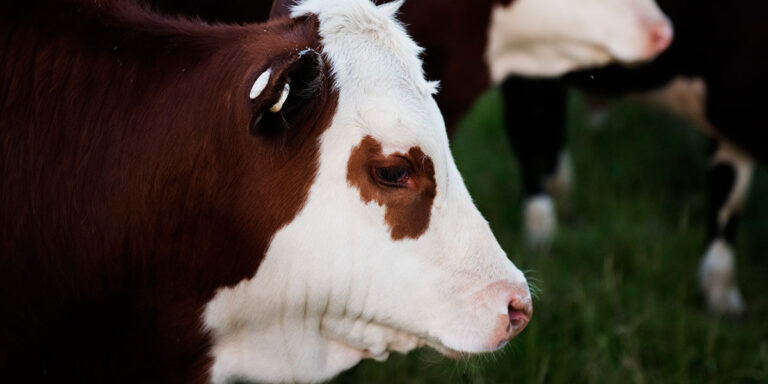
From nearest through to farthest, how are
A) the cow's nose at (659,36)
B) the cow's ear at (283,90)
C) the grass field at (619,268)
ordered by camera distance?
the cow's ear at (283,90) → the grass field at (619,268) → the cow's nose at (659,36)

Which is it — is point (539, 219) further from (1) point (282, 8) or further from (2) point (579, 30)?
(1) point (282, 8)

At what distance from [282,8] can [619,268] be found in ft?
9.59

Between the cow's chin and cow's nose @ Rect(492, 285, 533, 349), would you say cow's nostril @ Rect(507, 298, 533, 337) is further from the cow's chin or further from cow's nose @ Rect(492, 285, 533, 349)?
the cow's chin

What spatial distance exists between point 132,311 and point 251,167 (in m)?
0.51

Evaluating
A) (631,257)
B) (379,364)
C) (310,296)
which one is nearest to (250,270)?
(310,296)

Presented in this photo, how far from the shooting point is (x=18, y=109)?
7.47 ft

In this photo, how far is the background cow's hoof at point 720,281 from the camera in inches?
187

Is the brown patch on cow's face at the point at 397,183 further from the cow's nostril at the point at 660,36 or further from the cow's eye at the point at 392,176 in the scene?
the cow's nostril at the point at 660,36

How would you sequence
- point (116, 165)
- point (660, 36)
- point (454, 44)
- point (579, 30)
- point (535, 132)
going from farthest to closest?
point (535, 132) < point (579, 30) < point (660, 36) < point (454, 44) < point (116, 165)

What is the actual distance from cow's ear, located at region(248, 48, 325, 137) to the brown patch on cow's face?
0.19m

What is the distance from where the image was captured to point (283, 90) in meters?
2.12

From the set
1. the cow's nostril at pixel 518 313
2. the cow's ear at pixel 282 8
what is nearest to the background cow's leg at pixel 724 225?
the cow's nostril at pixel 518 313

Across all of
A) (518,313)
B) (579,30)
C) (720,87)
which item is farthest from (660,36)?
(518,313)

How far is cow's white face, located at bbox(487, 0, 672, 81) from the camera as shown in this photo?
423cm
